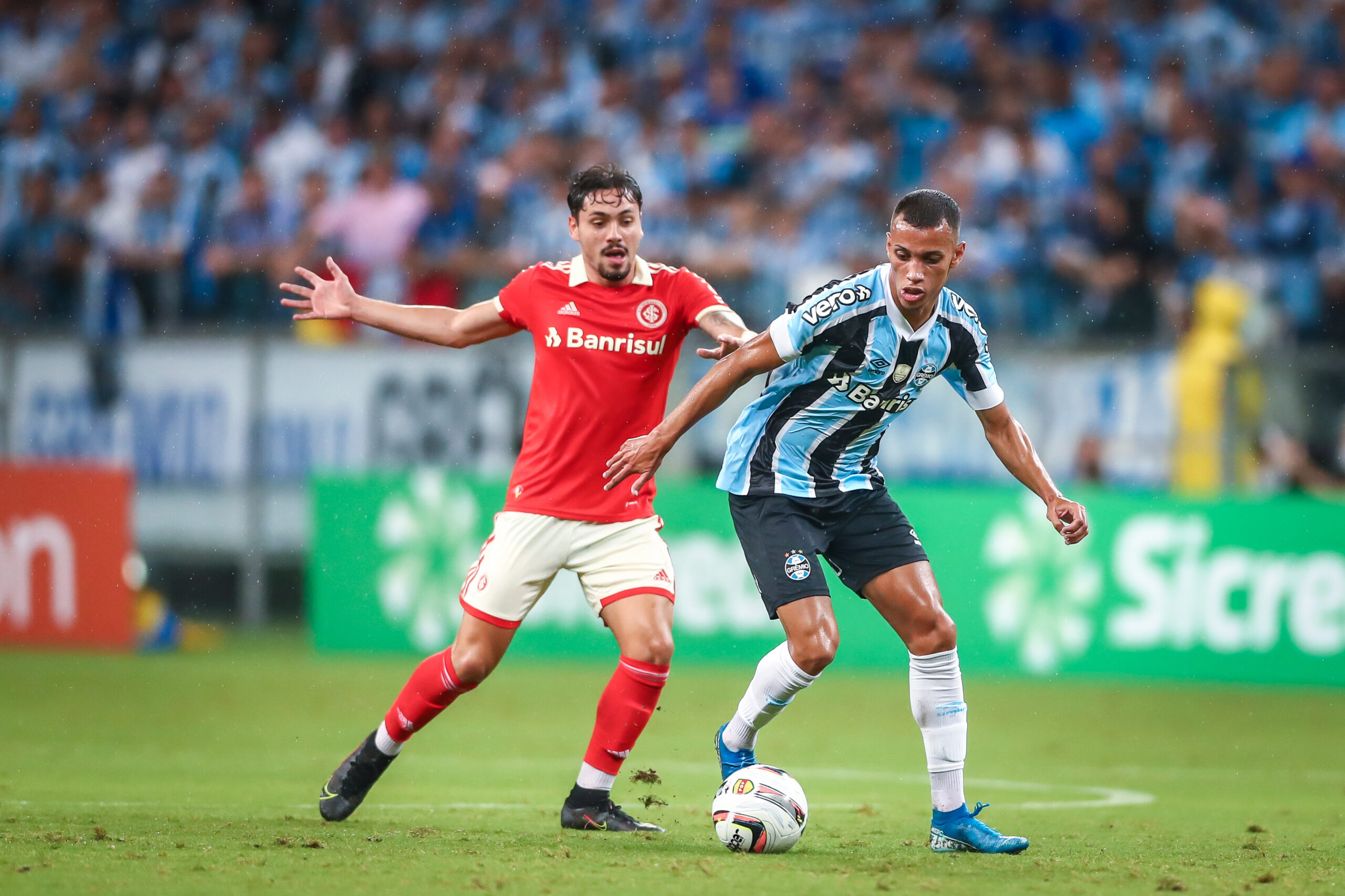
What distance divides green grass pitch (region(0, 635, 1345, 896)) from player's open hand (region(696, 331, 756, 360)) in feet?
5.99

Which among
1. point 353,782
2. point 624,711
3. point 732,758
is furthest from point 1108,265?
point 353,782

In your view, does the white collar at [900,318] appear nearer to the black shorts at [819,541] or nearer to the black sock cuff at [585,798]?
the black shorts at [819,541]

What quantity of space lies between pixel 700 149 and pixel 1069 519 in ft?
36.0

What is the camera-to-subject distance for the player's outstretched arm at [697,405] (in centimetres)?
585

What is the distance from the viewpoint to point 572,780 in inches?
317

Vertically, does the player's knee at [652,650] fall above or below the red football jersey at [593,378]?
below

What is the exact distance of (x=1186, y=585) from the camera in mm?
12172

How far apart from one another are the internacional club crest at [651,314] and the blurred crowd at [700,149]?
730 cm

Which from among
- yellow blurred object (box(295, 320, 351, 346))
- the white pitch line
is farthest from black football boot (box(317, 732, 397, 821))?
yellow blurred object (box(295, 320, 351, 346))

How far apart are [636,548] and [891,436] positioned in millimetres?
7414

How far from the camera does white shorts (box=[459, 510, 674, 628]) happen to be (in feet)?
21.0

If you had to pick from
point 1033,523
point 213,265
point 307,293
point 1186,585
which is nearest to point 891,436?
point 1033,523

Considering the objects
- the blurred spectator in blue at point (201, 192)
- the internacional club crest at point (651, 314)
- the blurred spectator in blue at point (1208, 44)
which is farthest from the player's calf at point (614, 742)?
the blurred spectator in blue at point (1208, 44)

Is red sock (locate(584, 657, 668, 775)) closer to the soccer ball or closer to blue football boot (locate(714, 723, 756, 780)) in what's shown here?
blue football boot (locate(714, 723, 756, 780))
